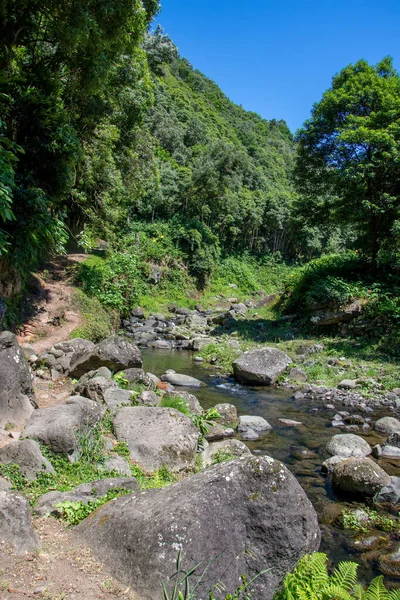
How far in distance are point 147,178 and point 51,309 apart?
1259 cm

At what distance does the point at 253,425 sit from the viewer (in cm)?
1073

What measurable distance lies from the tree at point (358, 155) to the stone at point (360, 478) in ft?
43.2

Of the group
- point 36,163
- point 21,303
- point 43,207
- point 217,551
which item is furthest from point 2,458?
point 21,303

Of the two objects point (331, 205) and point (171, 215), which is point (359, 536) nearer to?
point (331, 205)

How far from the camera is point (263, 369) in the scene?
15281 millimetres

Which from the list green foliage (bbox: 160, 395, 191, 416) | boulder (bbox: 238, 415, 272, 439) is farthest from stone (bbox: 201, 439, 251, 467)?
boulder (bbox: 238, 415, 272, 439)

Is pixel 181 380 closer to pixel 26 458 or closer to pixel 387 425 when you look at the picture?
pixel 387 425

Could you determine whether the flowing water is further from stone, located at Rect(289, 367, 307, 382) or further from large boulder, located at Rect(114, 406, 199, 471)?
large boulder, located at Rect(114, 406, 199, 471)

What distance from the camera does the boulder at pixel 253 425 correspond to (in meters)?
10.4

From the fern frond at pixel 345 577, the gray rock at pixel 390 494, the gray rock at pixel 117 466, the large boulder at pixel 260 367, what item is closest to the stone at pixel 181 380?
the large boulder at pixel 260 367

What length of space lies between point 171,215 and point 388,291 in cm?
2288

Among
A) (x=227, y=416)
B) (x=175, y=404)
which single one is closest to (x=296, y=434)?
(x=227, y=416)

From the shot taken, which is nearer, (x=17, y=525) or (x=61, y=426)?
(x=17, y=525)

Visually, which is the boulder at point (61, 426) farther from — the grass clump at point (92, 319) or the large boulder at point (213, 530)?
the grass clump at point (92, 319)
